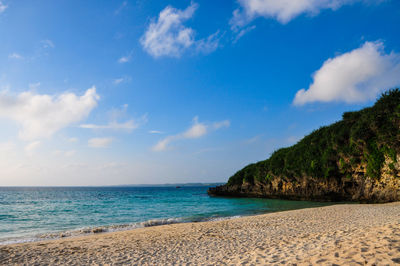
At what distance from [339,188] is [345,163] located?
4.45 metres

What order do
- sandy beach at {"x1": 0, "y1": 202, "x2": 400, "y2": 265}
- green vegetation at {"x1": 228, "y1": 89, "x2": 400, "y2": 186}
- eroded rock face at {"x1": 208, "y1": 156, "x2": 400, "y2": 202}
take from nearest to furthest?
sandy beach at {"x1": 0, "y1": 202, "x2": 400, "y2": 265}
eroded rock face at {"x1": 208, "y1": 156, "x2": 400, "y2": 202}
green vegetation at {"x1": 228, "y1": 89, "x2": 400, "y2": 186}

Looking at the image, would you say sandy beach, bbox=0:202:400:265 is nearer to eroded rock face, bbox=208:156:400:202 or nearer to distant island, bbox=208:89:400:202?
eroded rock face, bbox=208:156:400:202

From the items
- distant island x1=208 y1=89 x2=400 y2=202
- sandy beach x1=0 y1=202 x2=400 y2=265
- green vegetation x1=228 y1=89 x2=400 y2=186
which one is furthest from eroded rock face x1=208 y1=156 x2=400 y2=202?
sandy beach x1=0 y1=202 x2=400 y2=265

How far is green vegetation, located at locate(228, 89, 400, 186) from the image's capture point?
24125 mm

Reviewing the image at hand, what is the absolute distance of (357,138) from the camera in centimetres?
2708

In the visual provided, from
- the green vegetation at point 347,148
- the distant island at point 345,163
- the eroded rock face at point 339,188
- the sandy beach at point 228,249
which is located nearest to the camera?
the sandy beach at point 228,249

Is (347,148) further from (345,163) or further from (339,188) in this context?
(339,188)

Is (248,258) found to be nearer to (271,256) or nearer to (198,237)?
(271,256)

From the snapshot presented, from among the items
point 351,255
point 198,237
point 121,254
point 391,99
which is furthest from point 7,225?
point 391,99

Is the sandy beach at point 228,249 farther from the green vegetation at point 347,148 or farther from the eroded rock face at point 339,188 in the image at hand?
the green vegetation at point 347,148

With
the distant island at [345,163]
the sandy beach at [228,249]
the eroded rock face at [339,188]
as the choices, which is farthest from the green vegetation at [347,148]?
the sandy beach at [228,249]

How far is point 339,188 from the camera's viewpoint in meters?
32.1

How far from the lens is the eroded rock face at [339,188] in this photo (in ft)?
76.6

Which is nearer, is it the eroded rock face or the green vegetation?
the eroded rock face
